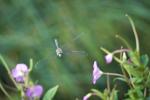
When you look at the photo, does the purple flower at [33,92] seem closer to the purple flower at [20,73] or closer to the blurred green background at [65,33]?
the purple flower at [20,73]

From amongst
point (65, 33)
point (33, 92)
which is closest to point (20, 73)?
point (33, 92)

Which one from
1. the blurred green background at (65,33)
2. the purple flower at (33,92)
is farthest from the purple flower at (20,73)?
the blurred green background at (65,33)

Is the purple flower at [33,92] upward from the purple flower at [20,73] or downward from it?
downward

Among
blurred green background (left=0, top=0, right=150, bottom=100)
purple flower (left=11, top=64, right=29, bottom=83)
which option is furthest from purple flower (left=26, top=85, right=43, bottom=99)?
blurred green background (left=0, top=0, right=150, bottom=100)

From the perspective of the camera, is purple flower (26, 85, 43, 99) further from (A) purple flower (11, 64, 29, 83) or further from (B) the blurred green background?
(B) the blurred green background

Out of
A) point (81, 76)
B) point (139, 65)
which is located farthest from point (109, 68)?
point (139, 65)

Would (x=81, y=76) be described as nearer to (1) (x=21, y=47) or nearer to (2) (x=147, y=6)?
(1) (x=21, y=47)

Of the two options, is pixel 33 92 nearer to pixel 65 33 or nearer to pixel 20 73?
pixel 20 73

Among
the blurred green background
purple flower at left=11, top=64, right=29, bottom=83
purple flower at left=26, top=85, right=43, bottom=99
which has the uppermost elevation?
purple flower at left=11, top=64, right=29, bottom=83
